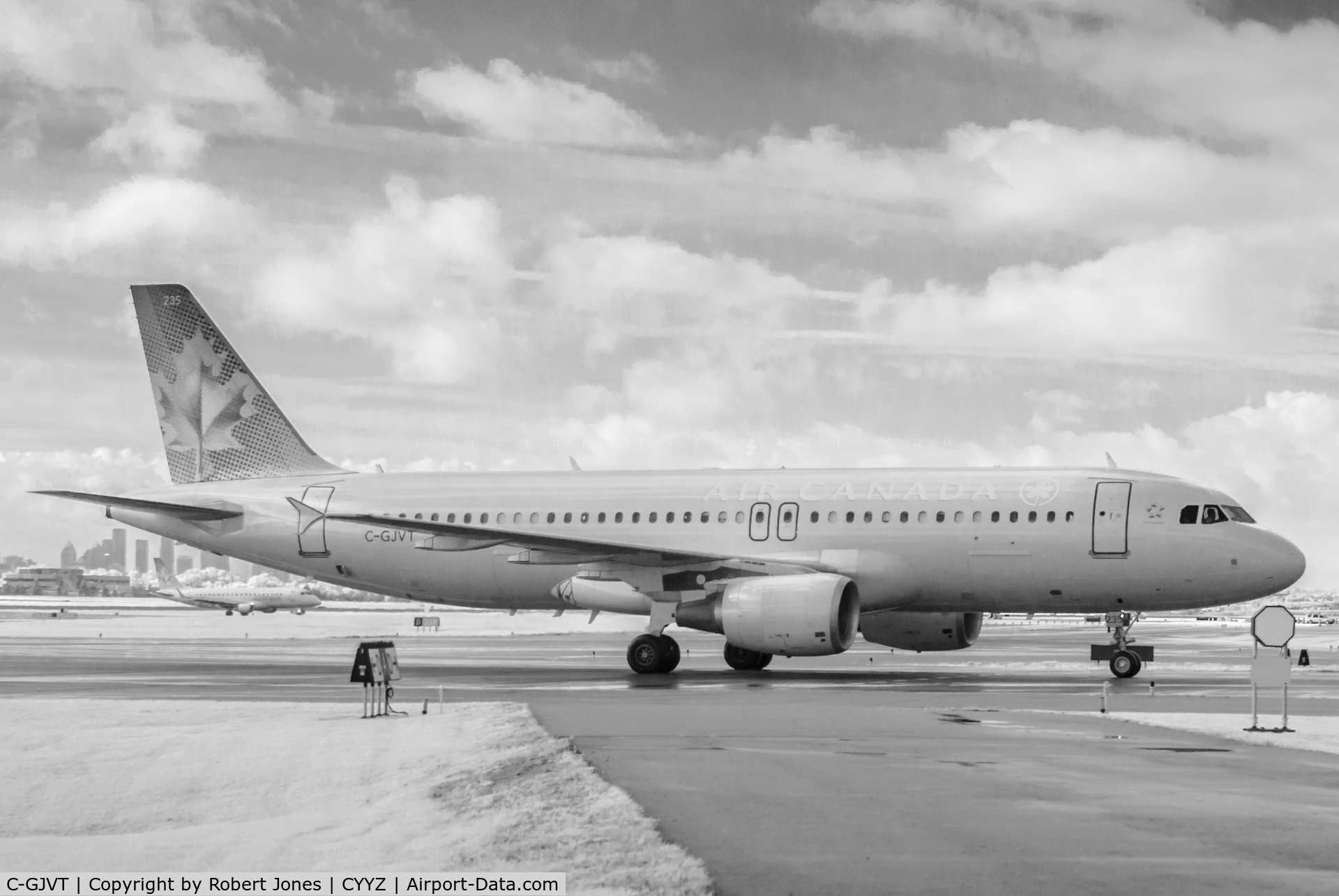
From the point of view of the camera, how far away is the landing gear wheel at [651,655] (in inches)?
1109

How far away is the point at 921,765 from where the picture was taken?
43.0 ft

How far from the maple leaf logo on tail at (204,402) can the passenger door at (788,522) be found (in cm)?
1397

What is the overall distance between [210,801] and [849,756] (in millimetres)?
5807

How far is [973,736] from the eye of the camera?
15844 millimetres

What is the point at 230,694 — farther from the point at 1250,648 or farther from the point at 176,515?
the point at 1250,648

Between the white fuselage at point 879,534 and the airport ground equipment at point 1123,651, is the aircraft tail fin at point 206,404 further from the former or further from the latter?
the airport ground equipment at point 1123,651

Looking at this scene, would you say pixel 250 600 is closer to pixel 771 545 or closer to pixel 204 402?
pixel 204 402

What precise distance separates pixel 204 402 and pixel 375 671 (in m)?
19.3

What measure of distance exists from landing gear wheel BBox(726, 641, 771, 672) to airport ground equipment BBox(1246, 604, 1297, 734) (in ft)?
43.8

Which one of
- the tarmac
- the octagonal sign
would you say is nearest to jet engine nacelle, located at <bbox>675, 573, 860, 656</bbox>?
the tarmac

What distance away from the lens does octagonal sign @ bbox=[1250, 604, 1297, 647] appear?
17172 millimetres

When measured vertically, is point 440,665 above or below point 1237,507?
below

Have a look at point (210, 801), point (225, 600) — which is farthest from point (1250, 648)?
point (225, 600)

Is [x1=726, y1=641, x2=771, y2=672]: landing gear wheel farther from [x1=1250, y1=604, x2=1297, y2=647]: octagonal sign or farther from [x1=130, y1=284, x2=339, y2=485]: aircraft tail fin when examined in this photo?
[x1=1250, y1=604, x2=1297, y2=647]: octagonal sign
